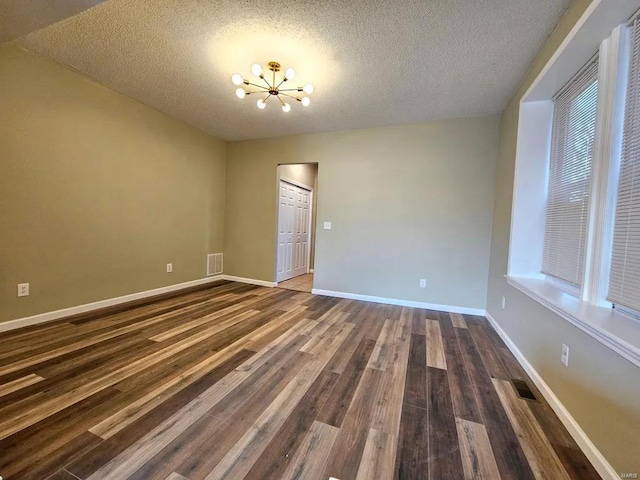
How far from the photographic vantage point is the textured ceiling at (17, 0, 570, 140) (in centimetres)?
178

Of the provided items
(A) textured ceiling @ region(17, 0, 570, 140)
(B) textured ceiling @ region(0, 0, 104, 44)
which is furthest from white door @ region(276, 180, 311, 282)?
(B) textured ceiling @ region(0, 0, 104, 44)

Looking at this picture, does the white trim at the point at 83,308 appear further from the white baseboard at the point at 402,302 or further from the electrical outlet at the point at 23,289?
the white baseboard at the point at 402,302

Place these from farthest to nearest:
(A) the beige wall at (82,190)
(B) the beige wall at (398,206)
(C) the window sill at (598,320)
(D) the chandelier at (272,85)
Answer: (B) the beige wall at (398,206) → (A) the beige wall at (82,190) → (D) the chandelier at (272,85) → (C) the window sill at (598,320)

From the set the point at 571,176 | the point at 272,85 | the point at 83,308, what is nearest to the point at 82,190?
the point at 83,308

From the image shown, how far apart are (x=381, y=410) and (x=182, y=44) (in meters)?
3.19

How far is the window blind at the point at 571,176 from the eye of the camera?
5.77 feet

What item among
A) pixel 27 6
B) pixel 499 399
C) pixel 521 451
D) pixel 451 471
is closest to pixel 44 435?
pixel 451 471

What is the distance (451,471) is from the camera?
115cm

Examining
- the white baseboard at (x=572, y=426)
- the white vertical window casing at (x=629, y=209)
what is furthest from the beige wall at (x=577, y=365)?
the white vertical window casing at (x=629, y=209)

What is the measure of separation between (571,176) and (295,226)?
4250 millimetres

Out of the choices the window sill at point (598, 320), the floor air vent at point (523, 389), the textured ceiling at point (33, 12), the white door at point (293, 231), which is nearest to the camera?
the window sill at point (598, 320)

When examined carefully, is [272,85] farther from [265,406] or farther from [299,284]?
[299,284]

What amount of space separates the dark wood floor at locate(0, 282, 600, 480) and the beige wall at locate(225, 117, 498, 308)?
3.70 ft

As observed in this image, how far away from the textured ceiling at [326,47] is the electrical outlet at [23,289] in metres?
2.23
